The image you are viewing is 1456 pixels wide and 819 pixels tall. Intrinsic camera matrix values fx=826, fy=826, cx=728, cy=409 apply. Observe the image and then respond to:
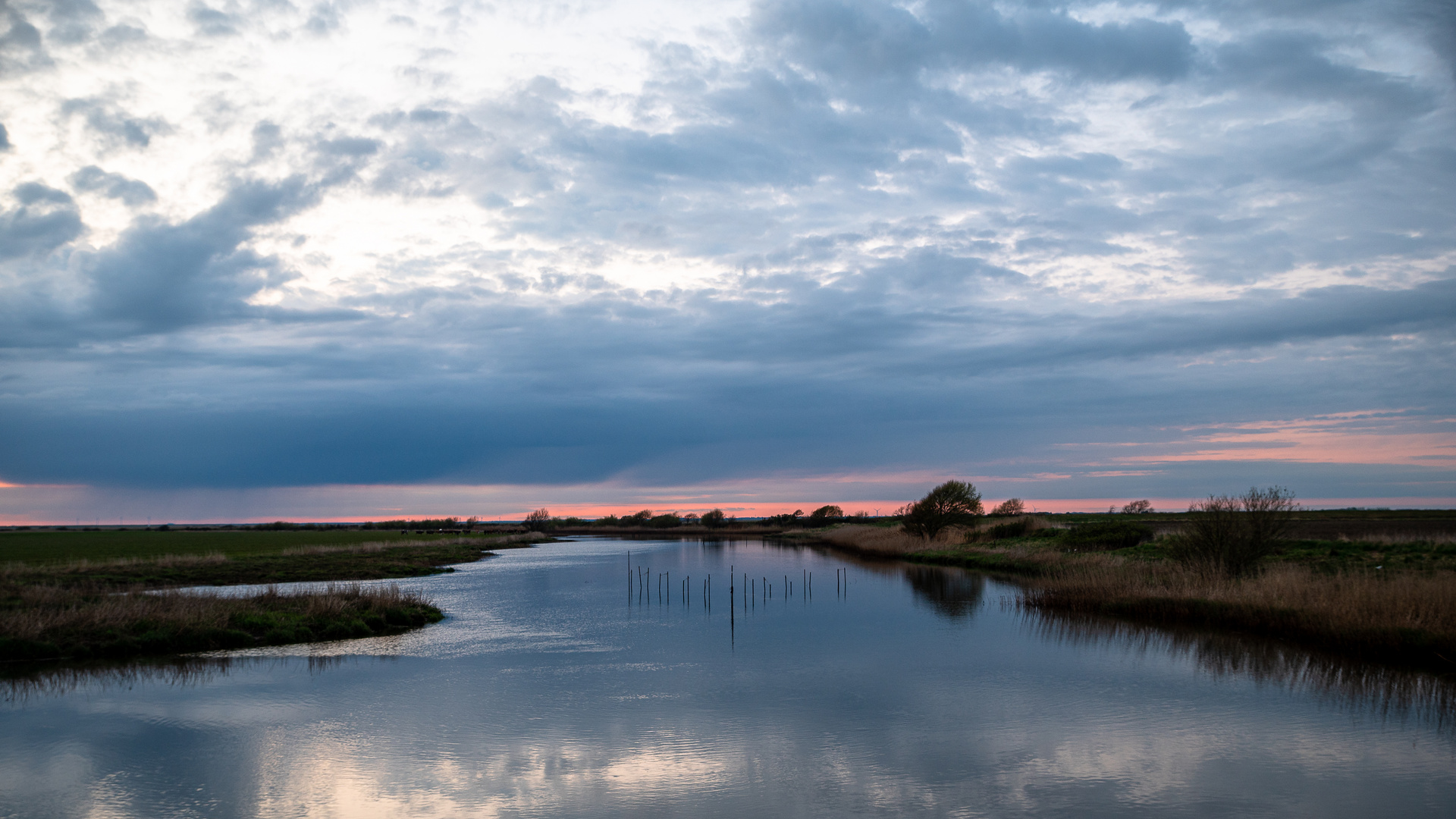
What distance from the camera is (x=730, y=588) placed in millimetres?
35875

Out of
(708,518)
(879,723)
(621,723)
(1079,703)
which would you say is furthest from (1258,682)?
(708,518)

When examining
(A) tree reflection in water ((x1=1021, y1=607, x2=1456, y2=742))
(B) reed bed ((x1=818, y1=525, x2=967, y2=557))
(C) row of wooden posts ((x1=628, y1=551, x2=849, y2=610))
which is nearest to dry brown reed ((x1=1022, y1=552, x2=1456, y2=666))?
(A) tree reflection in water ((x1=1021, y1=607, x2=1456, y2=742))

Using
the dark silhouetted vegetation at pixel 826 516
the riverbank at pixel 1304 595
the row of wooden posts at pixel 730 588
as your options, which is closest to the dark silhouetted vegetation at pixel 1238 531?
the riverbank at pixel 1304 595

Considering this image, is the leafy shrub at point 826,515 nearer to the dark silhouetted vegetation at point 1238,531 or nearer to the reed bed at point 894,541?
the reed bed at point 894,541

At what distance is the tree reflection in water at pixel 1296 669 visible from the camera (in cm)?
1316

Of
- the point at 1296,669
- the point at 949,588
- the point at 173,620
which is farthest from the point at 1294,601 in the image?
the point at 173,620

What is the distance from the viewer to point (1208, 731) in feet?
39.5

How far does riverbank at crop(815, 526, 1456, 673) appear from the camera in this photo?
16359 mm

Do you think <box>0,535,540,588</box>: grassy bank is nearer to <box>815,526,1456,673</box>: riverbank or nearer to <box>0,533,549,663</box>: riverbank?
<box>0,533,549,663</box>: riverbank

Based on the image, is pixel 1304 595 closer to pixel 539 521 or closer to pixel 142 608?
pixel 142 608

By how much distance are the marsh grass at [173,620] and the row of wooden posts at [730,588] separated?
34.7 feet

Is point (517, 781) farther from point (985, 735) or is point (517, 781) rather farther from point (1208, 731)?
point (1208, 731)

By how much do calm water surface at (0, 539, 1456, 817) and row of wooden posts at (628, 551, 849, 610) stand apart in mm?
10376

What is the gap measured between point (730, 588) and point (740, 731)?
23.9m
